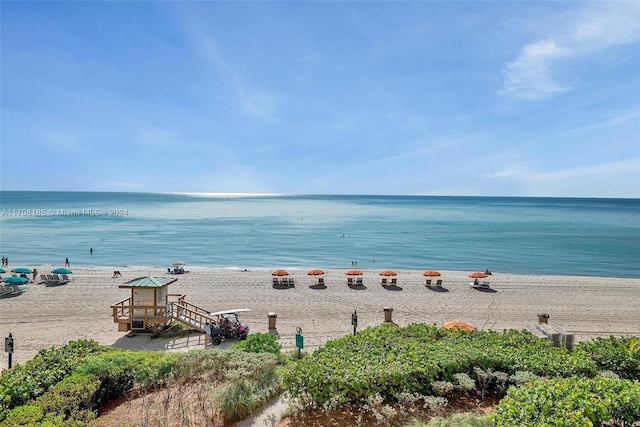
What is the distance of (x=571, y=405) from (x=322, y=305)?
17.1m

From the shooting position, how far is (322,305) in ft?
71.6

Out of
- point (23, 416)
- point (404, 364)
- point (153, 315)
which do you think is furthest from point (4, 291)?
point (404, 364)

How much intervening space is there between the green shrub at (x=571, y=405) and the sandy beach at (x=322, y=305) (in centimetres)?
1010

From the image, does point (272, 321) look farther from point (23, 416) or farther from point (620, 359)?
point (620, 359)

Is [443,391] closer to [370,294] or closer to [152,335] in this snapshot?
[152,335]

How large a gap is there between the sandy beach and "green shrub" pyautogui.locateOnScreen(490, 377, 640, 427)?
398 inches

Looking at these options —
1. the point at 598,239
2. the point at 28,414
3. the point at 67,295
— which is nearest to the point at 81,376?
the point at 28,414

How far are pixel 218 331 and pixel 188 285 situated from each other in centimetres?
1282

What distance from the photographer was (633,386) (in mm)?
6062

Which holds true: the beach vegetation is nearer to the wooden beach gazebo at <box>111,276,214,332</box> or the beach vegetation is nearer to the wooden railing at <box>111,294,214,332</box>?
the wooden railing at <box>111,294,214,332</box>

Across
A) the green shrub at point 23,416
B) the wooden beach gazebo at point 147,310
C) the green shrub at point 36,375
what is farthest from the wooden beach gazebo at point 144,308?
the green shrub at point 23,416

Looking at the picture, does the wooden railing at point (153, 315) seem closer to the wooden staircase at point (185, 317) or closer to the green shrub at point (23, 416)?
the wooden staircase at point (185, 317)

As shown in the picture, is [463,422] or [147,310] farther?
[147,310]

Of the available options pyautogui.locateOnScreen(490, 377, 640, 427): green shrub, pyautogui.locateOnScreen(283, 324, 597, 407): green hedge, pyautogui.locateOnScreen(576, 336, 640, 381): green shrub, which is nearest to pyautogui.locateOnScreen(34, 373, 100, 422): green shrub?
pyautogui.locateOnScreen(283, 324, 597, 407): green hedge
